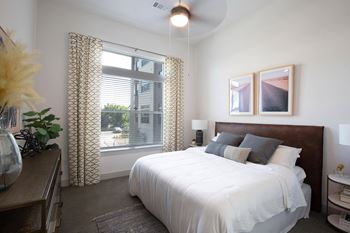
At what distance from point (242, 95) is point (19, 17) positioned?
344 centimetres

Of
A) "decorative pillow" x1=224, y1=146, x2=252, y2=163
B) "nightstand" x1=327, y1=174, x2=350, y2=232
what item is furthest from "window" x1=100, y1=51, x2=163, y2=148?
"nightstand" x1=327, y1=174, x2=350, y2=232

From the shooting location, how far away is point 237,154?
2471 mm

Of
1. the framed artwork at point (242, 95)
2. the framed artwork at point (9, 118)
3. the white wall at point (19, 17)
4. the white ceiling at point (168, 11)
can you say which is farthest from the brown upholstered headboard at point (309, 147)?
the white wall at point (19, 17)

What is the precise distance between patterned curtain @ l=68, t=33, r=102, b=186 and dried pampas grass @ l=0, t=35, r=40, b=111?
230cm

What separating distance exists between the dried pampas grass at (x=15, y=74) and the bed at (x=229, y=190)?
4.64ft

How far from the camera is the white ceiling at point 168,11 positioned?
62.4 inches

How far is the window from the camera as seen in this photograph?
11.4 feet

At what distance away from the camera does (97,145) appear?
3.17 meters

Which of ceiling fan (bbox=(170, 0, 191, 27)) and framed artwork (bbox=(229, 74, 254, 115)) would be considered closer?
ceiling fan (bbox=(170, 0, 191, 27))

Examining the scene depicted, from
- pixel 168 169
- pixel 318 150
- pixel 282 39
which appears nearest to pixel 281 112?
pixel 318 150

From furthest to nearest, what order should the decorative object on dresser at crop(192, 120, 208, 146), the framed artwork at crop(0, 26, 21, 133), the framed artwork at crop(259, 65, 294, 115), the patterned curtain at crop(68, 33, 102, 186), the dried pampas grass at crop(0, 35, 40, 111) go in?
the decorative object on dresser at crop(192, 120, 208, 146)
the patterned curtain at crop(68, 33, 102, 186)
the framed artwork at crop(259, 65, 294, 115)
the framed artwork at crop(0, 26, 21, 133)
the dried pampas grass at crop(0, 35, 40, 111)

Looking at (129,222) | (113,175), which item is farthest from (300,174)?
(113,175)

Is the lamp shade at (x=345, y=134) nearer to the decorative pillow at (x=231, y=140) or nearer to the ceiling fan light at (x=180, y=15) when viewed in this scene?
the decorative pillow at (x=231, y=140)

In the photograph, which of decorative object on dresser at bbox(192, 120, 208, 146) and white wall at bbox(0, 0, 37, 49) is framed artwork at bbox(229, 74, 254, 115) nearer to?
decorative object on dresser at bbox(192, 120, 208, 146)
